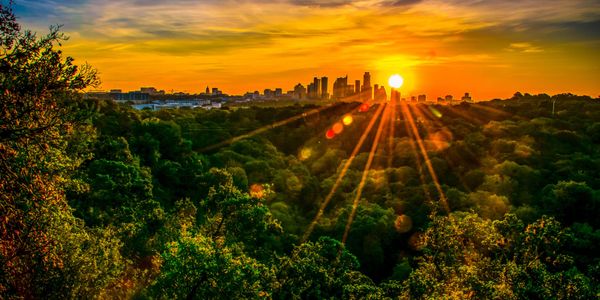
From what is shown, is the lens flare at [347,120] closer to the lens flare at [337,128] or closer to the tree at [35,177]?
the lens flare at [337,128]

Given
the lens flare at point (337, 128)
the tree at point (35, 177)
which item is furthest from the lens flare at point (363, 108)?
the tree at point (35, 177)

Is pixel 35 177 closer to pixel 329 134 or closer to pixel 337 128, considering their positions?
pixel 329 134

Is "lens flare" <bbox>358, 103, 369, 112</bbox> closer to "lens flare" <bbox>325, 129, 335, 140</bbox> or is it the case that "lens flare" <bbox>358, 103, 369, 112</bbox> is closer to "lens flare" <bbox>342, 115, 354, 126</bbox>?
"lens flare" <bbox>342, 115, 354, 126</bbox>

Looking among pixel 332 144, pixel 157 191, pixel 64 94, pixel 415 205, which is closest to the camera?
pixel 64 94

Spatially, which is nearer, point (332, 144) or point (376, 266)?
point (376, 266)

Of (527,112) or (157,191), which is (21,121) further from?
(527,112)

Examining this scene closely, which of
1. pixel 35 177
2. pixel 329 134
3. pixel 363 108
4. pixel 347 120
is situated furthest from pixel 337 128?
pixel 35 177

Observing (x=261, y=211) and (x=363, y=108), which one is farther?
(x=363, y=108)

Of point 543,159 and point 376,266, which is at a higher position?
point 543,159

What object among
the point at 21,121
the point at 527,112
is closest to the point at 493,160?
the point at 527,112
